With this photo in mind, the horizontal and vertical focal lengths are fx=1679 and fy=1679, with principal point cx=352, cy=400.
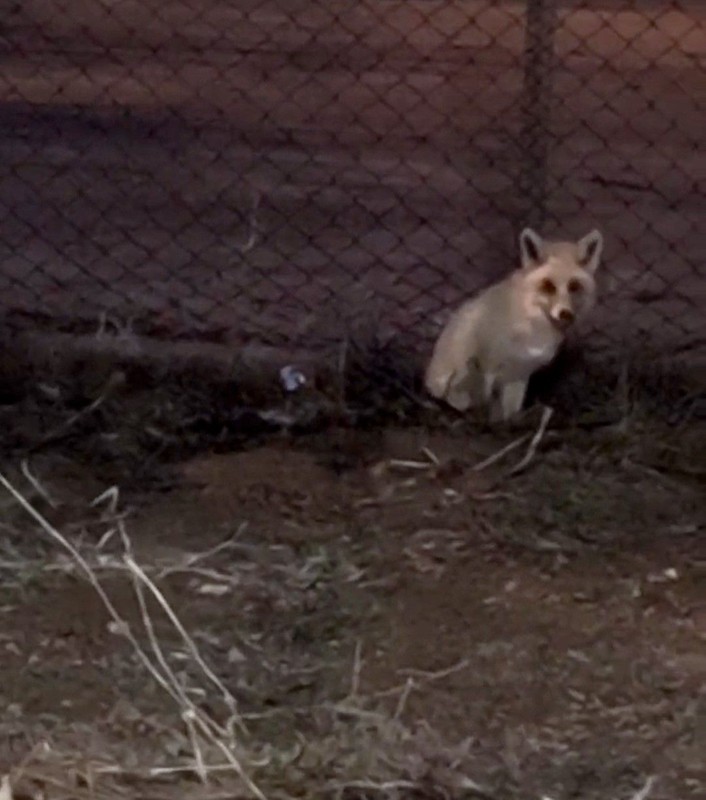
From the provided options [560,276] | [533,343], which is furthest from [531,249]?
[533,343]

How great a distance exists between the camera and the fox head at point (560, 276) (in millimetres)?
4074

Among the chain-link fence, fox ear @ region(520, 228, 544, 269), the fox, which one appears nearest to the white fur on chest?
the fox

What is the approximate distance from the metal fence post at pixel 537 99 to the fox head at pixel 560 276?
0.47 metres

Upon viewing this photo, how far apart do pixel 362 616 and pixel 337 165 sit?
354cm

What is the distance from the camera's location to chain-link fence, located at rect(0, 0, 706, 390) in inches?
195

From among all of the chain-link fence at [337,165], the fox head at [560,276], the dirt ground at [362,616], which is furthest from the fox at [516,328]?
the chain-link fence at [337,165]

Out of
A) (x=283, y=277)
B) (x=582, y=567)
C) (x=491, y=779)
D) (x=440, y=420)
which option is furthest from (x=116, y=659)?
(x=283, y=277)

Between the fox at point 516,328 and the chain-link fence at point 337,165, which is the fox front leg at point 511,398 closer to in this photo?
the fox at point 516,328

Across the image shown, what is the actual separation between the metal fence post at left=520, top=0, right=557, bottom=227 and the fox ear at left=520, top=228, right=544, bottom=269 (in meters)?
0.49

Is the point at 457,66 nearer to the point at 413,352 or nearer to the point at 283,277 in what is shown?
the point at 283,277

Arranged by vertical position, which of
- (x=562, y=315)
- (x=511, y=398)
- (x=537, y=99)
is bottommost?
(x=511, y=398)

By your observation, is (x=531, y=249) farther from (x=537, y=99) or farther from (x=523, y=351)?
(x=537, y=99)

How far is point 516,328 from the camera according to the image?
4.11 m

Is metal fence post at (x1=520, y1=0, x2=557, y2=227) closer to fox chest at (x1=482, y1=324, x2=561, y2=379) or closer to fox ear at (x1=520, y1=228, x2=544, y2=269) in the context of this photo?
fox ear at (x1=520, y1=228, x2=544, y2=269)
